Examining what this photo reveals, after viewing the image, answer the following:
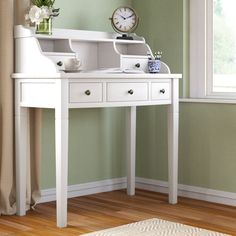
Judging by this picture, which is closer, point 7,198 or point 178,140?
point 7,198

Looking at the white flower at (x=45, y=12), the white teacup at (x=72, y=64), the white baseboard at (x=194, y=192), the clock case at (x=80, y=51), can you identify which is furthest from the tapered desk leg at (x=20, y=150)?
the white baseboard at (x=194, y=192)

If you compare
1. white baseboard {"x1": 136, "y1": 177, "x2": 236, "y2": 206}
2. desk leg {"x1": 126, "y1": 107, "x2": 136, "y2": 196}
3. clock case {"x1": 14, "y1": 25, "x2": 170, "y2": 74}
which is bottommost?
white baseboard {"x1": 136, "y1": 177, "x2": 236, "y2": 206}

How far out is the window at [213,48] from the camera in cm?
416

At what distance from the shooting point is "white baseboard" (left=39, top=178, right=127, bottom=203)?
4148mm

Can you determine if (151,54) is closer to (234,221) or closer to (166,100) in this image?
(166,100)

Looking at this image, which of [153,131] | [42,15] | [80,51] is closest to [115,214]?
[153,131]

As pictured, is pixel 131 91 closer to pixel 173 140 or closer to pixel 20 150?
pixel 173 140

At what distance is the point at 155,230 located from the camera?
11.0ft

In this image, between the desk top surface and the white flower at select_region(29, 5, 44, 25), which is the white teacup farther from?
the white flower at select_region(29, 5, 44, 25)

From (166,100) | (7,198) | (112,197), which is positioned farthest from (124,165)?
(7,198)

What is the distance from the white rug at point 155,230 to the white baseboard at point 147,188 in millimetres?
734

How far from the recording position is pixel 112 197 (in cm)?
432

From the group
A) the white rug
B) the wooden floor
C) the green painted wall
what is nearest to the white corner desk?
the wooden floor

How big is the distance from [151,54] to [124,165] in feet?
3.27
